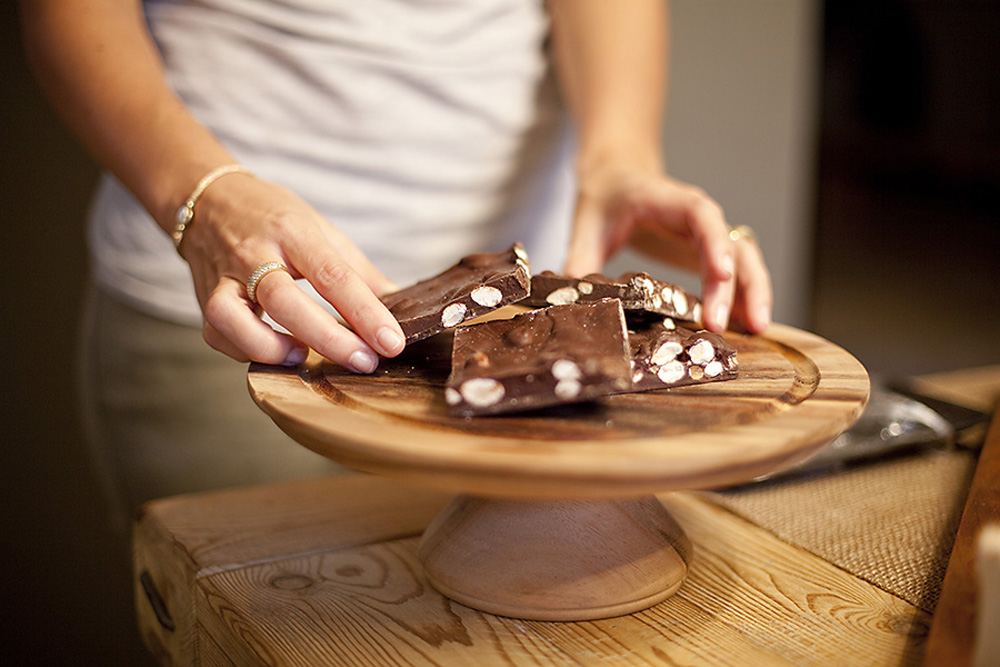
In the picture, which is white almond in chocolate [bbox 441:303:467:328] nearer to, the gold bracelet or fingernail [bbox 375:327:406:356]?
fingernail [bbox 375:327:406:356]

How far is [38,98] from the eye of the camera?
81.5 inches

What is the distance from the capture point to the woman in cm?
117

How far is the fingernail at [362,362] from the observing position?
0.86 metres

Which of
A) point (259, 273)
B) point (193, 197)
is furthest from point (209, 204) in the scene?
point (259, 273)

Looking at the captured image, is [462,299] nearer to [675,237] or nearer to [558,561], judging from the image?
[558,561]

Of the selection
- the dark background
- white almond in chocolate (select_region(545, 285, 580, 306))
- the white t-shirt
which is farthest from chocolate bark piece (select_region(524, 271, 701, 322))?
the dark background

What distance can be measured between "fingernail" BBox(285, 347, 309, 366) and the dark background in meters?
1.49

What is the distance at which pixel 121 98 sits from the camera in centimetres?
113

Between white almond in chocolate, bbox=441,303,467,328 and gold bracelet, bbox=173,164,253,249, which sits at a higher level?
gold bracelet, bbox=173,164,253,249

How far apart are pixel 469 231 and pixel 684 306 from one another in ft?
1.98

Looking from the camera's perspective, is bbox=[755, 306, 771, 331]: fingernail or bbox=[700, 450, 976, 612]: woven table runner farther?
bbox=[755, 306, 771, 331]: fingernail

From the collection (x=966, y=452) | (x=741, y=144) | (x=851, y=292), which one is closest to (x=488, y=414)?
(x=966, y=452)

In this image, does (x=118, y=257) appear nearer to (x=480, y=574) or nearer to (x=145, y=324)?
(x=145, y=324)

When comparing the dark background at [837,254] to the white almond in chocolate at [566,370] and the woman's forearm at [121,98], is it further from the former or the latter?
the white almond in chocolate at [566,370]
